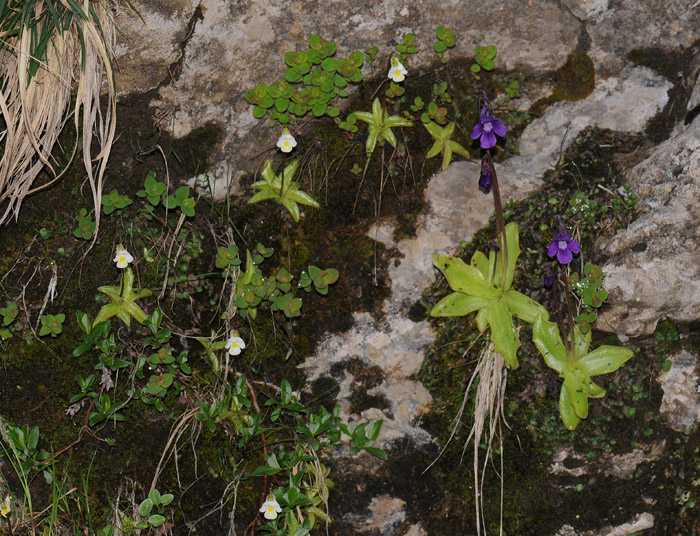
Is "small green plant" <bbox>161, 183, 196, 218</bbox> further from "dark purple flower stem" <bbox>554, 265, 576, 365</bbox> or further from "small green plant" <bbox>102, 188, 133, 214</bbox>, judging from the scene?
"dark purple flower stem" <bbox>554, 265, 576, 365</bbox>

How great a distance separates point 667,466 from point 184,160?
302 centimetres

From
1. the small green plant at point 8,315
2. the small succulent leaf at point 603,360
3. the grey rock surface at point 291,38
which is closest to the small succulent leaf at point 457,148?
the grey rock surface at point 291,38

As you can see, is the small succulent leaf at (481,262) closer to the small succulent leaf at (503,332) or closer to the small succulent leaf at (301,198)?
the small succulent leaf at (503,332)

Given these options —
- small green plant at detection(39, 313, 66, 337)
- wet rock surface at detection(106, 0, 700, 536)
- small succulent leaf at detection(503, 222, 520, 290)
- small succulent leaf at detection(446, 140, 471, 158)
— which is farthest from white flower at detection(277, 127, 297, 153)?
small green plant at detection(39, 313, 66, 337)

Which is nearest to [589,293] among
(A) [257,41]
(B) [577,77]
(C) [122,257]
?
(B) [577,77]

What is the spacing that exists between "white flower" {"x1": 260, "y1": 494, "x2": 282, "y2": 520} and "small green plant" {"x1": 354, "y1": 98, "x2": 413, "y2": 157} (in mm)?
1872

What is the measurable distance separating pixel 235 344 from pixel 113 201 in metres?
1.03

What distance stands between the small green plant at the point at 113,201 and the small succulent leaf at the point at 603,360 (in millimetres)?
2500

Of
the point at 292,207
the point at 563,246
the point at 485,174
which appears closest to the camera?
the point at 563,246

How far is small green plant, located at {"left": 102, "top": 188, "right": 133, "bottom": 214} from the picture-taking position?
10.9 ft

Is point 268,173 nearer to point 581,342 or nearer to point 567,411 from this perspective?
point 581,342

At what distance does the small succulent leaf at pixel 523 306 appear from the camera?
125 inches

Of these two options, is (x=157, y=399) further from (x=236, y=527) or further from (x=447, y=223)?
(x=447, y=223)

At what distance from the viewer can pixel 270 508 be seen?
3102 mm
